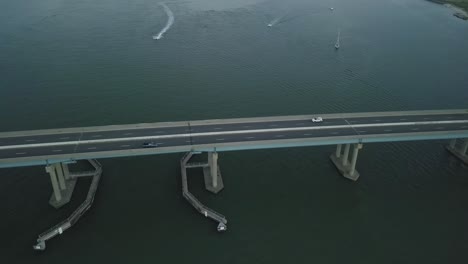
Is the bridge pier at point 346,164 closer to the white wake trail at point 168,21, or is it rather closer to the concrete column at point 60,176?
the concrete column at point 60,176

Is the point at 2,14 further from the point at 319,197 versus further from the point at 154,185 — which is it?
the point at 319,197

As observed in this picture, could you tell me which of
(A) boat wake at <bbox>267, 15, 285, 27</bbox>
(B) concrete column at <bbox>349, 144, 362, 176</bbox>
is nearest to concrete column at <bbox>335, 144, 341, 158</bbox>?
(B) concrete column at <bbox>349, 144, 362, 176</bbox>

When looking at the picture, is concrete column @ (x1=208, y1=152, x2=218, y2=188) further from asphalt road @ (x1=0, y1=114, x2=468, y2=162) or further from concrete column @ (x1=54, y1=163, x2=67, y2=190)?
concrete column @ (x1=54, y1=163, x2=67, y2=190)

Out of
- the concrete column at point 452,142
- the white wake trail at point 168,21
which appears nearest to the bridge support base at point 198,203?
the concrete column at point 452,142

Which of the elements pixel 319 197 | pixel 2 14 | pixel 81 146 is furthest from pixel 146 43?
pixel 319 197

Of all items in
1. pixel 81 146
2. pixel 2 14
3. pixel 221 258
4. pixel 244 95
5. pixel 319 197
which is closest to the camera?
pixel 221 258

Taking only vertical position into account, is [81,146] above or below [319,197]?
above

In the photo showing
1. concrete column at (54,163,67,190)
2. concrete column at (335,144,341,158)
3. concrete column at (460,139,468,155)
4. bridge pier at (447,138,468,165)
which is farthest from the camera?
bridge pier at (447,138,468,165)

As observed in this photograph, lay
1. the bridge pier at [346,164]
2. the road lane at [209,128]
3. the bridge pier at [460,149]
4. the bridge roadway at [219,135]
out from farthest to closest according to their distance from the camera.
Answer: the bridge pier at [460,149], the bridge pier at [346,164], the road lane at [209,128], the bridge roadway at [219,135]
